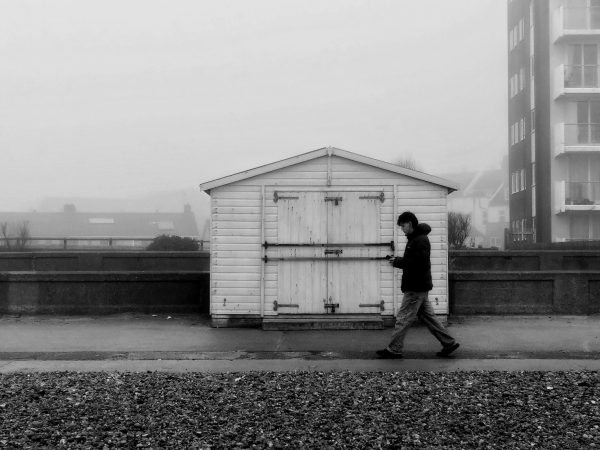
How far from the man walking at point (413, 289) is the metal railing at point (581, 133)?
3424cm

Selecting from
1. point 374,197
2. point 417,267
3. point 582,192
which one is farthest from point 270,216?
point 582,192

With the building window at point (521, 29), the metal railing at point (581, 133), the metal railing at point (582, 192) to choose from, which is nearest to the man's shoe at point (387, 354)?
the metal railing at point (582, 192)

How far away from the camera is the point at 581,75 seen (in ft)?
140

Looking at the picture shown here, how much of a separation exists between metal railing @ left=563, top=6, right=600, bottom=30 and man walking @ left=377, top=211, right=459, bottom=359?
3649 cm

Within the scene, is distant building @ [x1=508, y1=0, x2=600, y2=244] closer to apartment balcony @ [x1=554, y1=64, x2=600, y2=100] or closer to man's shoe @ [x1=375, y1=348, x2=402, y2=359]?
apartment balcony @ [x1=554, y1=64, x2=600, y2=100]

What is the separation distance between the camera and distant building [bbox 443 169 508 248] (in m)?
88.9

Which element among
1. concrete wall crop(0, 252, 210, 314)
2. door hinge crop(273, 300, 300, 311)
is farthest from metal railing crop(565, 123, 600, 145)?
door hinge crop(273, 300, 300, 311)

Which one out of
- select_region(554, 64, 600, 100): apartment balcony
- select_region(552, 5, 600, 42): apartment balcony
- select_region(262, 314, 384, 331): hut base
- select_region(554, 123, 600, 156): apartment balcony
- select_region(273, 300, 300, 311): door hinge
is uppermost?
select_region(552, 5, 600, 42): apartment balcony

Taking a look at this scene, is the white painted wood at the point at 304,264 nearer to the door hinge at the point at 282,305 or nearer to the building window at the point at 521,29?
the door hinge at the point at 282,305

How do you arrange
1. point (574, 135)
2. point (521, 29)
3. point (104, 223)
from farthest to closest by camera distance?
point (104, 223) → point (521, 29) → point (574, 135)

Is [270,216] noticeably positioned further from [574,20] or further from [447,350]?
[574,20]

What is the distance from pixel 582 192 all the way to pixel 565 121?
4157 mm

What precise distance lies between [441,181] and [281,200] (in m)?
2.63

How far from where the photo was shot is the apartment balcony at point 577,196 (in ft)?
134
